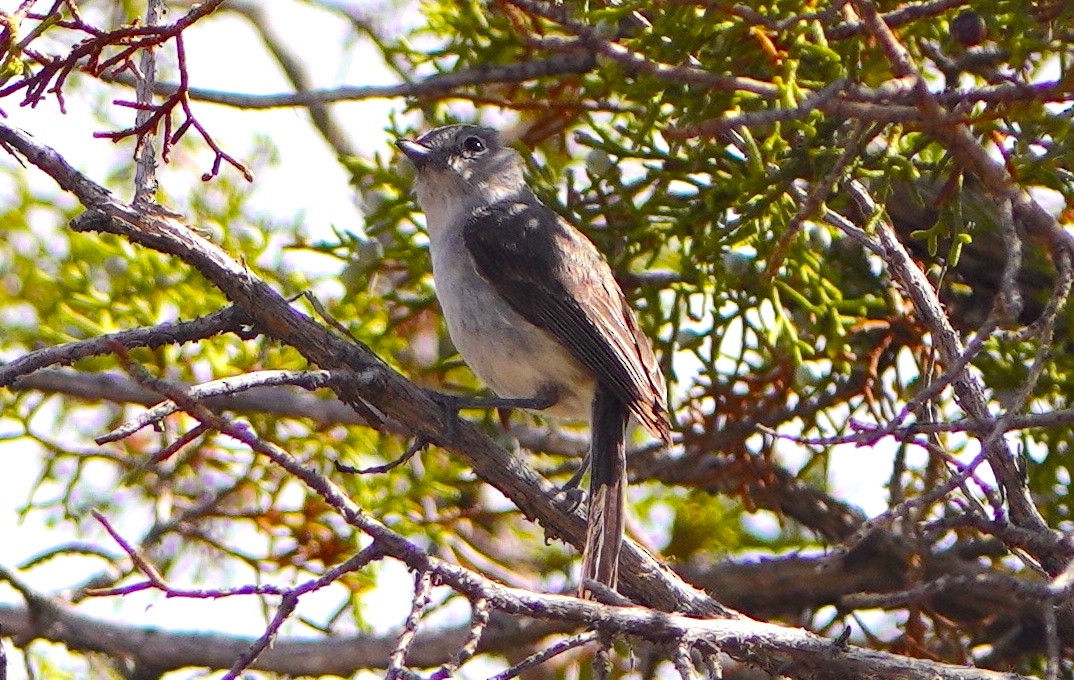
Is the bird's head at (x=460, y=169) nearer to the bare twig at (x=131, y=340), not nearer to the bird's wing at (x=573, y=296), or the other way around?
the bird's wing at (x=573, y=296)

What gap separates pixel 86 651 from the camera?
15.4ft

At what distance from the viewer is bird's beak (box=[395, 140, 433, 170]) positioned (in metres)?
4.50

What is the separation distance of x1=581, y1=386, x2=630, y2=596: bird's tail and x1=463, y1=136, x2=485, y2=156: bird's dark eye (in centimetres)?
120

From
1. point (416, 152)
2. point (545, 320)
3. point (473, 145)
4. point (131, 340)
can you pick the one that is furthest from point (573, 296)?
point (131, 340)

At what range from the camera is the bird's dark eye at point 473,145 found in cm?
496

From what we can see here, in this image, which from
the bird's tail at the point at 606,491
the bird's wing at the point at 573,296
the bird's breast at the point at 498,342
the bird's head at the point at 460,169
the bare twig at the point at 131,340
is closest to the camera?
the bare twig at the point at 131,340

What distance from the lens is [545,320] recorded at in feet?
14.2

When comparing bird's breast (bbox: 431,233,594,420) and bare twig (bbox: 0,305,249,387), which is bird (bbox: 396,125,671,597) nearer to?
bird's breast (bbox: 431,233,594,420)

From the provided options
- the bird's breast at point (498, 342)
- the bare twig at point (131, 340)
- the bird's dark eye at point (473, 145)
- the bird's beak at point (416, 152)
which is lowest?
the bare twig at point (131, 340)

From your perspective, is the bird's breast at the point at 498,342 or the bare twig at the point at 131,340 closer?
the bare twig at the point at 131,340

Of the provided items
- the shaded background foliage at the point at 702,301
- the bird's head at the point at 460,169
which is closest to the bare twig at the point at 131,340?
the shaded background foliage at the point at 702,301

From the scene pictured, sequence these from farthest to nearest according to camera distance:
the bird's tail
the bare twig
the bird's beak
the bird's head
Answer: the bird's head < the bird's beak < the bird's tail < the bare twig

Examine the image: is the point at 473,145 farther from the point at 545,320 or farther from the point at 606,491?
the point at 606,491

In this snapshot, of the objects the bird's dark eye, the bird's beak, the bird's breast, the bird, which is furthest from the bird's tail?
the bird's dark eye
